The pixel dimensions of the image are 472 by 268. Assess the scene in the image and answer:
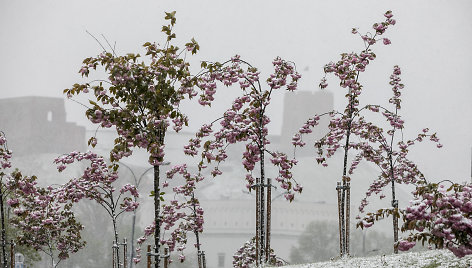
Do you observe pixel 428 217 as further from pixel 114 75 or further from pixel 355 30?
pixel 355 30

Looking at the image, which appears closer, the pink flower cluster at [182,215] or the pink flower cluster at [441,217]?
the pink flower cluster at [441,217]

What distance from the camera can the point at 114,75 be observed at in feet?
52.4

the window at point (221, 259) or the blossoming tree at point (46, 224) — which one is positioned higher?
the blossoming tree at point (46, 224)

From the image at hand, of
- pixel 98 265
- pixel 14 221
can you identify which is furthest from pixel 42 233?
pixel 98 265

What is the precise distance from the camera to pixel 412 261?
54.1 feet

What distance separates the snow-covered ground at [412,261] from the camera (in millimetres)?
15461

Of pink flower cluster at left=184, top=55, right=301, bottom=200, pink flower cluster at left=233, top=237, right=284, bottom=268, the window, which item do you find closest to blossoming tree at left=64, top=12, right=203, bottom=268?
pink flower cluster at left=184, top=55, right=301, bottom=200

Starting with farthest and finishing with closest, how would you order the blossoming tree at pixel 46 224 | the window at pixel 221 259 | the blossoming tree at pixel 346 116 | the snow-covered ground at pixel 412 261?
1. the window at pixel 221 259
2. the blossoming tree at pixel 46 224
3. the blossoming tree at pixel 346 116
4. the snow-covered ground at pixel 412 261

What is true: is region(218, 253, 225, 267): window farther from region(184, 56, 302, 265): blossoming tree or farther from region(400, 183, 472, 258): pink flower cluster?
region(400, 183, 472, 258): pink flower cluster

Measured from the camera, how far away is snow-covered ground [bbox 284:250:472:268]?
609 inches

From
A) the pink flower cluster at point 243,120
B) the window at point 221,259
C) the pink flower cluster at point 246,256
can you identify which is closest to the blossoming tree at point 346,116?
the pink flower cluster at point 243,120

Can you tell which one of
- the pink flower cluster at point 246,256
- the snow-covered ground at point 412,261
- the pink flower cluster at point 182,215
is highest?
the pink flower cluster at point 182,215

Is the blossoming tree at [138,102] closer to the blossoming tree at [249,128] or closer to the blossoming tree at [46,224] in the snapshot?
the blossoming tree at [249,128]

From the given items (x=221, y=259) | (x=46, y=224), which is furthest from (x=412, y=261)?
(x=221, y=259)
